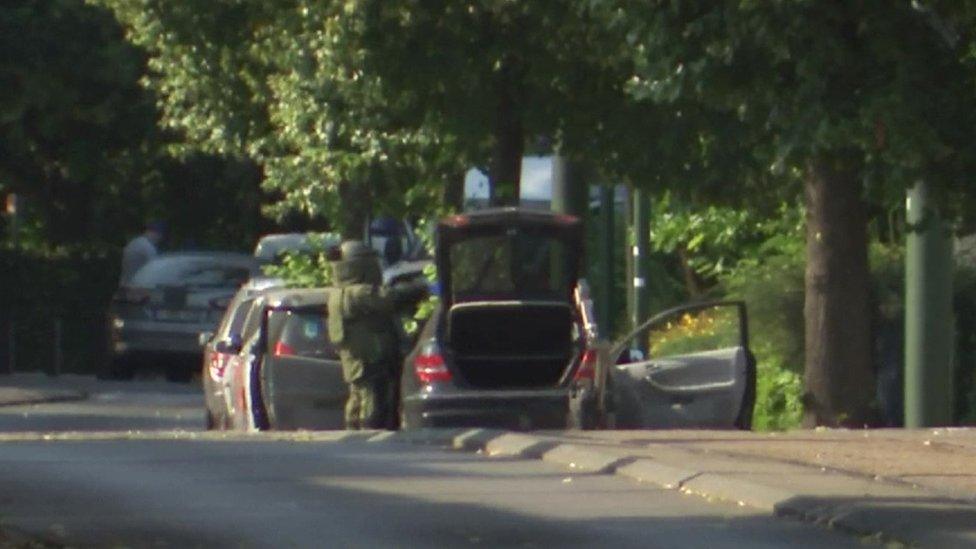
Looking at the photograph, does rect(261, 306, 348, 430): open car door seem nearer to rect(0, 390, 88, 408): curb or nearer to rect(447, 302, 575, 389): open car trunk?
rect(447, 302, 575, 389): open car trunk

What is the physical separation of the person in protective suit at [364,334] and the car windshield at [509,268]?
58cm

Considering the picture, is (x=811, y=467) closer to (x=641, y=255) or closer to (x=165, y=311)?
(x=641, y=255)

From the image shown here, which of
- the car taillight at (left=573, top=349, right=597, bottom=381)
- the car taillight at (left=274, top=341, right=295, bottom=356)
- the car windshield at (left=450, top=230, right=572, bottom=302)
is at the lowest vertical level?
the car taillight at (left=573, top=349, right=597, bottom=381)

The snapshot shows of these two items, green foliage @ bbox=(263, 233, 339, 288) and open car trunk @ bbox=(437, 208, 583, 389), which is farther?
green foliage @ bbox=(263, 233, 339, 288)

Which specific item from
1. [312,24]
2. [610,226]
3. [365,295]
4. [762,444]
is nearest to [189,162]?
[610,226]

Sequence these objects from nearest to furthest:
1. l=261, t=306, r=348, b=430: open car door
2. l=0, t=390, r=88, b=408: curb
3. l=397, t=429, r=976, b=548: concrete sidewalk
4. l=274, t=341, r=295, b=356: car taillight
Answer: l=397, t=429, r=976, b=548: concrete sidewalk, l=261, t=306, r=348, b=430: open car door, l=274, t=341, r=295, b=356: car taillight, l=0, t=390, r=88, b=408: curb

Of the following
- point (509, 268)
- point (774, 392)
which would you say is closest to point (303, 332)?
point (509, 268)

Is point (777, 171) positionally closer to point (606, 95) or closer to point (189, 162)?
point (606, 95)

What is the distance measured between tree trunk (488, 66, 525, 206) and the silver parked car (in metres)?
7.85

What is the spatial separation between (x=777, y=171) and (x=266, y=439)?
3.98 metres

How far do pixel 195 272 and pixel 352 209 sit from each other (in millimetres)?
4501

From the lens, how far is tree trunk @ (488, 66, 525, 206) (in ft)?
68.3

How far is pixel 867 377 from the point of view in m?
17.8

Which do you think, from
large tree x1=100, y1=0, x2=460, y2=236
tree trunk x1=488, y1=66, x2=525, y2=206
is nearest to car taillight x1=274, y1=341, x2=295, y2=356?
large tree x1=100, y1=0, x2=460, y2=236
